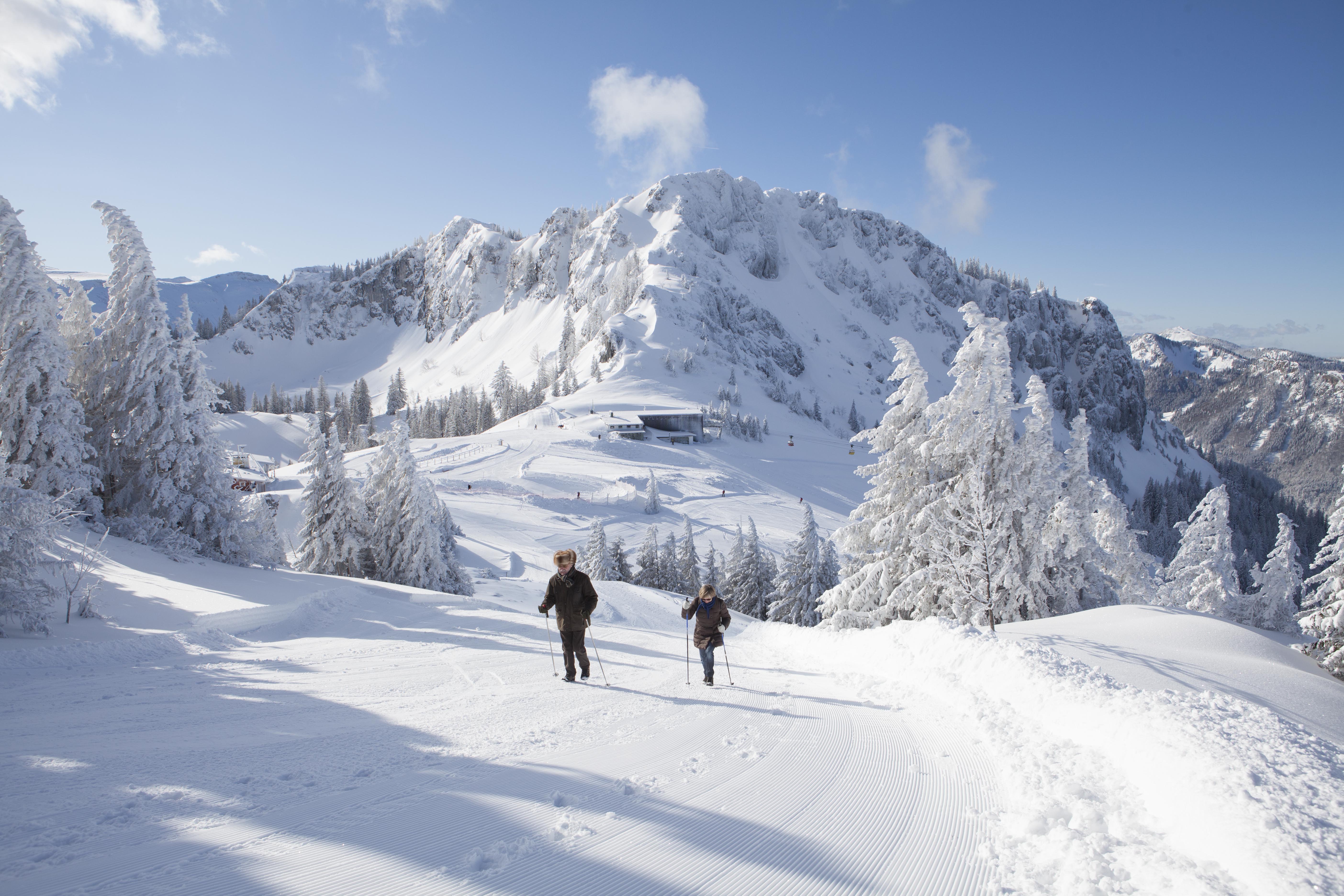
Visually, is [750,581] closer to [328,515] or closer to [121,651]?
[328,515]

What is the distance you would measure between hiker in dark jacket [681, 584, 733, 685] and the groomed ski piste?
→ 0.44 meters

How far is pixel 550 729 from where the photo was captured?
5621mm

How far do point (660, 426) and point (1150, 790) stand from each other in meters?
78.7

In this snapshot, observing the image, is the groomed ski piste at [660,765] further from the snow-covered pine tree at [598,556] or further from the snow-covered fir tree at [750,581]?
the snow-covered fir tree at [750,581]

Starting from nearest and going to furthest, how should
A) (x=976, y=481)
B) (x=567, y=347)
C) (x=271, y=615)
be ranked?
1. (x=271, y=615)
2. (x=976, y=481)
3. (x=567, y=347)

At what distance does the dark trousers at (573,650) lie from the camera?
25.3 feet

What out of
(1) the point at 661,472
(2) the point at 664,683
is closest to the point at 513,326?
(1) the point at 661,472

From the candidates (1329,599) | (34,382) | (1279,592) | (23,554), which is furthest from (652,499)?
(23,554)

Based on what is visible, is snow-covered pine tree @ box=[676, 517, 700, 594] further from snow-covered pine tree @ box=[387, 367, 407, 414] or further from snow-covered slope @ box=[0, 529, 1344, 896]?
snow-covered pine tree @ box=[387, 367, 407, 414]

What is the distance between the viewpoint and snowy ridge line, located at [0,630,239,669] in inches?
259

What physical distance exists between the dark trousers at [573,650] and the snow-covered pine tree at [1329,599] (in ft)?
38.8

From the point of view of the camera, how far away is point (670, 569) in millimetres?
35562

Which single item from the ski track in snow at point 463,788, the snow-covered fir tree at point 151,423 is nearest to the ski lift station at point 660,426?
the snow-covered fir tree at point 151,423

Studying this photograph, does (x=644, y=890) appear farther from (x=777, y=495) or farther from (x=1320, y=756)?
(x=777, y=495)
